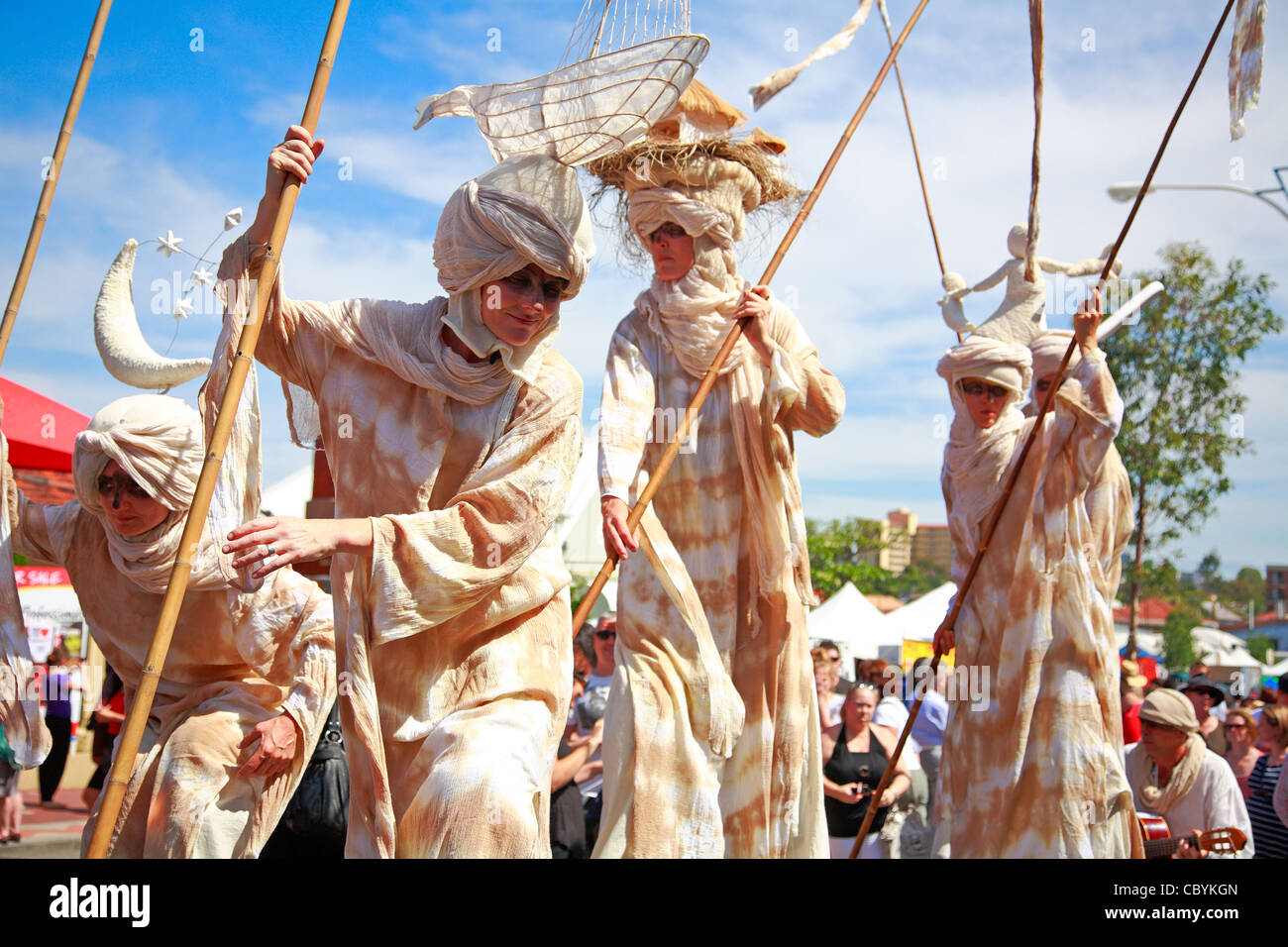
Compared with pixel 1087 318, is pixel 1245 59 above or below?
above

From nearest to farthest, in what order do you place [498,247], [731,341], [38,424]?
1. [498,247]
2. [731,341]
3. [38,424]

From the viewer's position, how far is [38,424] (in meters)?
8.04

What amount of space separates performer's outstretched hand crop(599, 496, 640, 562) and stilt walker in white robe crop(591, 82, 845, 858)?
196 mm

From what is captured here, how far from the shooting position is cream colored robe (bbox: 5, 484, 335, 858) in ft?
12.3

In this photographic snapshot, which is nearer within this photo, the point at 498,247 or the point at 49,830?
the point at 498,247

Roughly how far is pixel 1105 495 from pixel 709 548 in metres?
2.19

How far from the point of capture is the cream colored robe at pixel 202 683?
3744mm

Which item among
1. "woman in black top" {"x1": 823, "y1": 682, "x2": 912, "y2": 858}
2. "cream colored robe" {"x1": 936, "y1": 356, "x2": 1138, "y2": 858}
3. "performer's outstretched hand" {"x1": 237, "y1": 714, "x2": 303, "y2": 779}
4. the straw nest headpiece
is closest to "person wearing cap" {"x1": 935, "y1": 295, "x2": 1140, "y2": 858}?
"cream colored robe" {"x1": 936, "y1": 356, "x2": 1138, "y2": 858}

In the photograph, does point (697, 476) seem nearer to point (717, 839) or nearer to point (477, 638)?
point (717, 839)

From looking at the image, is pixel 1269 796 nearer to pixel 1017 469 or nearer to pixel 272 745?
pixel 1017 469

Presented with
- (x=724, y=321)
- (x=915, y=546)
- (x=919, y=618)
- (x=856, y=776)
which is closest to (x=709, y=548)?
(x=724, y=321)

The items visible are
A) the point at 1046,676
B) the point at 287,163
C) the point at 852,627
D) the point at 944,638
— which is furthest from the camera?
the point at 852,627
